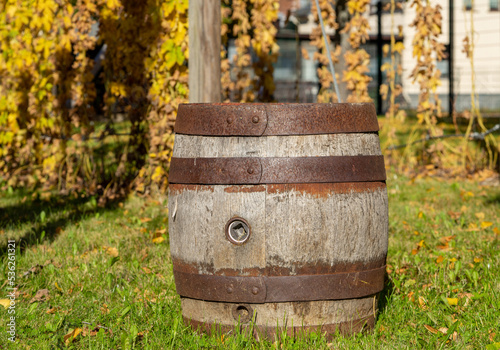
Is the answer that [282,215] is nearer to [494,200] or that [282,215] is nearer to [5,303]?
[5,303]

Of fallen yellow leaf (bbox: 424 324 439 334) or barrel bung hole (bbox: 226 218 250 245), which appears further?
fallen yellow leaf (bbox: 424 324 439 334)

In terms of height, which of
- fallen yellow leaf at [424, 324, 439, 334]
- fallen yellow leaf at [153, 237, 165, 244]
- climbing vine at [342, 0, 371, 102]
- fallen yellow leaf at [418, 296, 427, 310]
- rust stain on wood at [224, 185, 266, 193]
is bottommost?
fallen yellow leaf at [418, 296, 427, 310]

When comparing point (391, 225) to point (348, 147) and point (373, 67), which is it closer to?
point (348, 147)

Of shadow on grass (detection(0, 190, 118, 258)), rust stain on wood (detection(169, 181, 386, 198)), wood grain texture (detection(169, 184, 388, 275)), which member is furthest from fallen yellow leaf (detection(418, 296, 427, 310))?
shadow on grass (detection(0, 190, 118, 258))

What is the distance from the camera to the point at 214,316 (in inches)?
97.3

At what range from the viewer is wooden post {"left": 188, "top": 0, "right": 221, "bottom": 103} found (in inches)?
159

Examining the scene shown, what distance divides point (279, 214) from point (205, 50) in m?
2.18

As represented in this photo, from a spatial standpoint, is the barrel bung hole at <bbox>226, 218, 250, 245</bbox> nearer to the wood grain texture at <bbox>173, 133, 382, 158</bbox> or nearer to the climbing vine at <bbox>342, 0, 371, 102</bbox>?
the wood grain texture at <bbox>173, 133, 382, 158</bbox>

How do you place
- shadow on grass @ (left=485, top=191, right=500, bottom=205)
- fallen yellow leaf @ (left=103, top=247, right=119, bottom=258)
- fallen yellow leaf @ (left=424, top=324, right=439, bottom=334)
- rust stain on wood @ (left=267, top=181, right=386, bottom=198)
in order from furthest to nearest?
1. shadow on grass @ (left=485, top=191, right=500, bottom=205)
2. fallen yellow leaf @ (left=103, top=247, right=119, bottom=258)
3. fallen yellow leaf @ (left=424, top=324, right=439, bottom=334)
4. rust stain on wood @ (left=267, top=181, right=386, bottom=198)

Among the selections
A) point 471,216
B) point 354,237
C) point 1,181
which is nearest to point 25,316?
point 354,237

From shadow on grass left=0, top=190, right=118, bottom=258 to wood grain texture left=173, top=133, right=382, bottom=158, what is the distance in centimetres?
202

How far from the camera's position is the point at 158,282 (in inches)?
124

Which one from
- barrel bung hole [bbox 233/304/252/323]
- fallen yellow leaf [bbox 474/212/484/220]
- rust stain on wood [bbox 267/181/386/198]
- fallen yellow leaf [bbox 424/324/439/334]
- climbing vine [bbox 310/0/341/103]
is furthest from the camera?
climbing vine [bbox 310/0/341/103]

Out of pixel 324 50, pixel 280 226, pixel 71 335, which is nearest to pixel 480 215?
pixel 280 226
